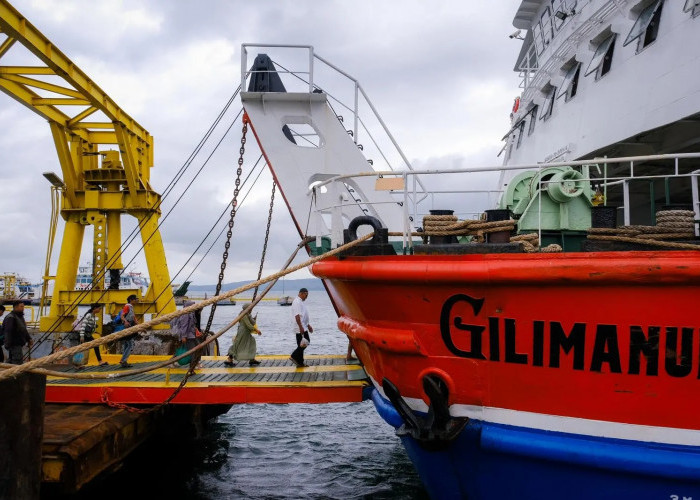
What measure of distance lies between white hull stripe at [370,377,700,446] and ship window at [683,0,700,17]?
187 inches

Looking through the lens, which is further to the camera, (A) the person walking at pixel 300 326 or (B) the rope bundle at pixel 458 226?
(A) the person walking at pixel 300 326

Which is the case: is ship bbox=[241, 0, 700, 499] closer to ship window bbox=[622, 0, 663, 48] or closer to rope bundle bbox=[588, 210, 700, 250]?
rope bundle bbox=[588, 210, 700, 250]

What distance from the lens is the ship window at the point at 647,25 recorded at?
694cm

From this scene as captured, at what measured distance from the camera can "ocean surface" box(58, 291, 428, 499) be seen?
7535 millimetres

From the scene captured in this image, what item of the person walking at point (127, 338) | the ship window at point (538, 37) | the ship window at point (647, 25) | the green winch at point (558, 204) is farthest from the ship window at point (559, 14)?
the person walking at point (127, 338)

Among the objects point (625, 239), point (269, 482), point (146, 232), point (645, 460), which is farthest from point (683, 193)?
point (146, 232)

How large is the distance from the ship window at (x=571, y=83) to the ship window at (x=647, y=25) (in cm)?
163

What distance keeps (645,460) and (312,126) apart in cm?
642

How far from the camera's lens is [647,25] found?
7113mm

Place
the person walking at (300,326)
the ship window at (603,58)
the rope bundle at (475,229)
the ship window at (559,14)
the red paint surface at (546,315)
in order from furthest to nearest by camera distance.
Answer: the ship window at (559,14) < the ship window at (603,58) < the person walking at (300,326) < the rope bundle at (475,229) < the red paint surface at (546,315)

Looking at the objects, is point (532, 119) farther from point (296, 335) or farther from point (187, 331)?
point (187, 331)

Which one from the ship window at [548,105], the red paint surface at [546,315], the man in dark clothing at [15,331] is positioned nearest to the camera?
the red paint surface at [546,315]

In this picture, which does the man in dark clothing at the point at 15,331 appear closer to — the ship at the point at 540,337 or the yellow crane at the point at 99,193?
the yellow crane at the point at 99,193

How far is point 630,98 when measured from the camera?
6.96 meters
